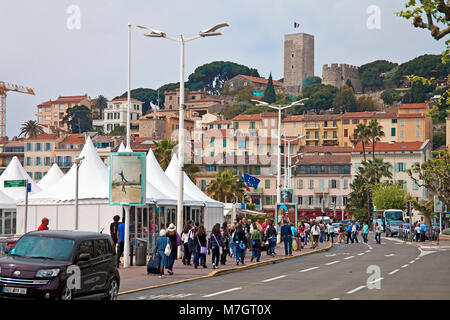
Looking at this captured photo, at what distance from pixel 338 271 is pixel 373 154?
9426 centimetres

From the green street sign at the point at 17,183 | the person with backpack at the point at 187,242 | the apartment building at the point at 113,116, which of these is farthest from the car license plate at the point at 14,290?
the apartment building at the point at 113,116

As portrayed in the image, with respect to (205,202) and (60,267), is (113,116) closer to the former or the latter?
(205,202)

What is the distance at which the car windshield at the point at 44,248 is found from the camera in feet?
52.6

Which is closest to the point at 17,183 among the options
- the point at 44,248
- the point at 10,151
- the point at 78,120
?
the point at 44,248

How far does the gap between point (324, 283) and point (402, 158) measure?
10619 centimetres

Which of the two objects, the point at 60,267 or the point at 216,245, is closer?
the point at 60,267

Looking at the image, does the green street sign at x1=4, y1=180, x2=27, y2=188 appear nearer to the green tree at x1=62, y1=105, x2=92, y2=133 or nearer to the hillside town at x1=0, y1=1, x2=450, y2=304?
the hillside town at x1=0, y1=1, x2=450, y2=304

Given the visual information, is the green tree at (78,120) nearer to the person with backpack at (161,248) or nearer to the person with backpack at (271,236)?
the person with backpack at (271,236)

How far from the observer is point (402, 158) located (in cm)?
12606

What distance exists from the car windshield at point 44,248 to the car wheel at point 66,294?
2.27ft

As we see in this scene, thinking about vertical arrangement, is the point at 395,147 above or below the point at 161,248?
above

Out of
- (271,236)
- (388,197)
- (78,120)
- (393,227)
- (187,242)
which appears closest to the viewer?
(187,242)
